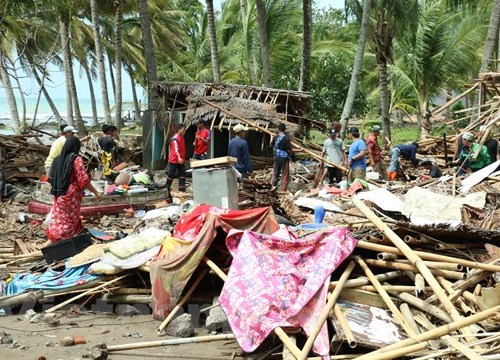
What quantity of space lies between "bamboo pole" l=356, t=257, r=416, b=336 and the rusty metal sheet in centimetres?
7

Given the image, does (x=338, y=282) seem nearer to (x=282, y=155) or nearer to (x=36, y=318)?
(x=36, y=318)

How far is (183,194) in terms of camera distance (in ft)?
46.1

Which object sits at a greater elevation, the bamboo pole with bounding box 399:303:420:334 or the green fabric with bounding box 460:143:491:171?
the green fabric with bounding box 460:143:491:171

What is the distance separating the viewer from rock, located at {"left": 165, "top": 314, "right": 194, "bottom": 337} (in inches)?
262

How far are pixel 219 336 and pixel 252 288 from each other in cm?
52

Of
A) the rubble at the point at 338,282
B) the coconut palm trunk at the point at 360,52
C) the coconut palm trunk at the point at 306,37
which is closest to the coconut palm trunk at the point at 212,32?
the coconut palm trunk at the point at 306,37

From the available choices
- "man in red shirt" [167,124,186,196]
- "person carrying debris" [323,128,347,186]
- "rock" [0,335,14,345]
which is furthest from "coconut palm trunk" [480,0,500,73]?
"rock" [0,335,14,345]

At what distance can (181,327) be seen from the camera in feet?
21.9

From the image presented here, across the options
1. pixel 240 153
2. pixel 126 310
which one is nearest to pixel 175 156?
pixel 240 153

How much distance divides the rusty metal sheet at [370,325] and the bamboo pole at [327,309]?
0.36 ft

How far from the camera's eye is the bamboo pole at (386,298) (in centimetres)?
561

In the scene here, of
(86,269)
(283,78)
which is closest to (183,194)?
(86,269)

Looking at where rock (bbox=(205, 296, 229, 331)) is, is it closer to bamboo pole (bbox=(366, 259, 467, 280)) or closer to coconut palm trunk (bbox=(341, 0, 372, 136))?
bamboo pole (bbox=(366, 259, 467, 280))

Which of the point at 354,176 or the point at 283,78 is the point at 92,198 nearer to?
the point at 354,176
